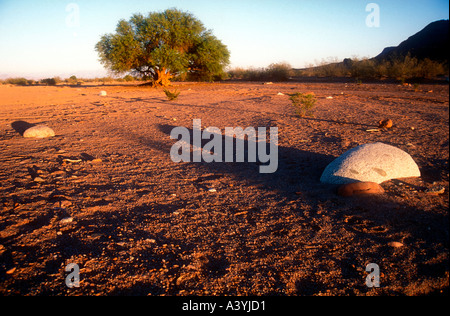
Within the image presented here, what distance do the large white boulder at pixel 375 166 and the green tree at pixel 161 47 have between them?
852 inches

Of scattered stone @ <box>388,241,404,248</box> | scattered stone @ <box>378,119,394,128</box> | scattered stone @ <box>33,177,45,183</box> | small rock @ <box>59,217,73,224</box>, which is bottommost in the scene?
scattered stone @ <box>388,241,404,248</box>

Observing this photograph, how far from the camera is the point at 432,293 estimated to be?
184cm

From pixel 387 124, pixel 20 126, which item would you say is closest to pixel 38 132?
pixel 20 126

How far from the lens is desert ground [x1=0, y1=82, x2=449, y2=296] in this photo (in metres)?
2.06

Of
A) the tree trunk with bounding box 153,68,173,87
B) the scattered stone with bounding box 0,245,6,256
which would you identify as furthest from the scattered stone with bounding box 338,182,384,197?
the tree trunk with bounding box 153,68,173,87

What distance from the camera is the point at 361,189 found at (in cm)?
329

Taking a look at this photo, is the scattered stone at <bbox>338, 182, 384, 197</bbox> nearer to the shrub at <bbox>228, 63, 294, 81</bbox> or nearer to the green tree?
the green tree

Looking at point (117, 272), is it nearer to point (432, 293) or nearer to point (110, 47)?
point (432, 293)

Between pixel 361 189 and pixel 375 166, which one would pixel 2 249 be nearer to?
pixel 361 189

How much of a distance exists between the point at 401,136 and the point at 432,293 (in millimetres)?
4594

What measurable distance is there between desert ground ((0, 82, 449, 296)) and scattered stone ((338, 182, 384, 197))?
88 mm

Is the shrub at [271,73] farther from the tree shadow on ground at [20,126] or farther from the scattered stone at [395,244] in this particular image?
the scattered stone at [395,244]

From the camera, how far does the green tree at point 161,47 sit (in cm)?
2291
